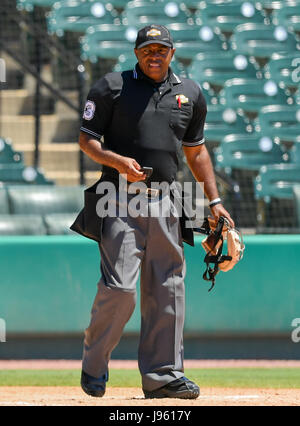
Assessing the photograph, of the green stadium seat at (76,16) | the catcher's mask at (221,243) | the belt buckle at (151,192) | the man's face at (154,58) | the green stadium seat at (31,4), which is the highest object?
the green stadium seat at (31,4)

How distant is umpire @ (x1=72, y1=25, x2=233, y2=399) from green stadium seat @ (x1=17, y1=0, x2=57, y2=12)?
7.02m

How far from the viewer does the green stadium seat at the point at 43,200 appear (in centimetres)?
800

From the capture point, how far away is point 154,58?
425 cm

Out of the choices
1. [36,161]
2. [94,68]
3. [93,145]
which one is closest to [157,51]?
[93,145]

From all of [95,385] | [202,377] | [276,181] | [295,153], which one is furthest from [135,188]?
[295,153]

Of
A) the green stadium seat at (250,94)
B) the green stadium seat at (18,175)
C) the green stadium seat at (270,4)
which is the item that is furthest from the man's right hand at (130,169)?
the green stadium seat at (270,4)

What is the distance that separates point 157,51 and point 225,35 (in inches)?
304

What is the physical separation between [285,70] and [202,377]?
5.76 m

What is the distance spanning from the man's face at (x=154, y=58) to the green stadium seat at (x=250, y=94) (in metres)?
6.14

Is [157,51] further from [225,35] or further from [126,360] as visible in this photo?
[225,35]

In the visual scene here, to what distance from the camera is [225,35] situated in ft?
38.5

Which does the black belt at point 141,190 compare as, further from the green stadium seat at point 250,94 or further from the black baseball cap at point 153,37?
the green stadium seat at point 250,94

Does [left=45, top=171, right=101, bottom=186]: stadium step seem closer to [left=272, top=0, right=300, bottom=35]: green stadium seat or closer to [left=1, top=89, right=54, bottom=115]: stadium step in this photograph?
[left=1, top=89, right=54, bottom=115]: stadium step

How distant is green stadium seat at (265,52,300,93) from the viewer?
10.6m
